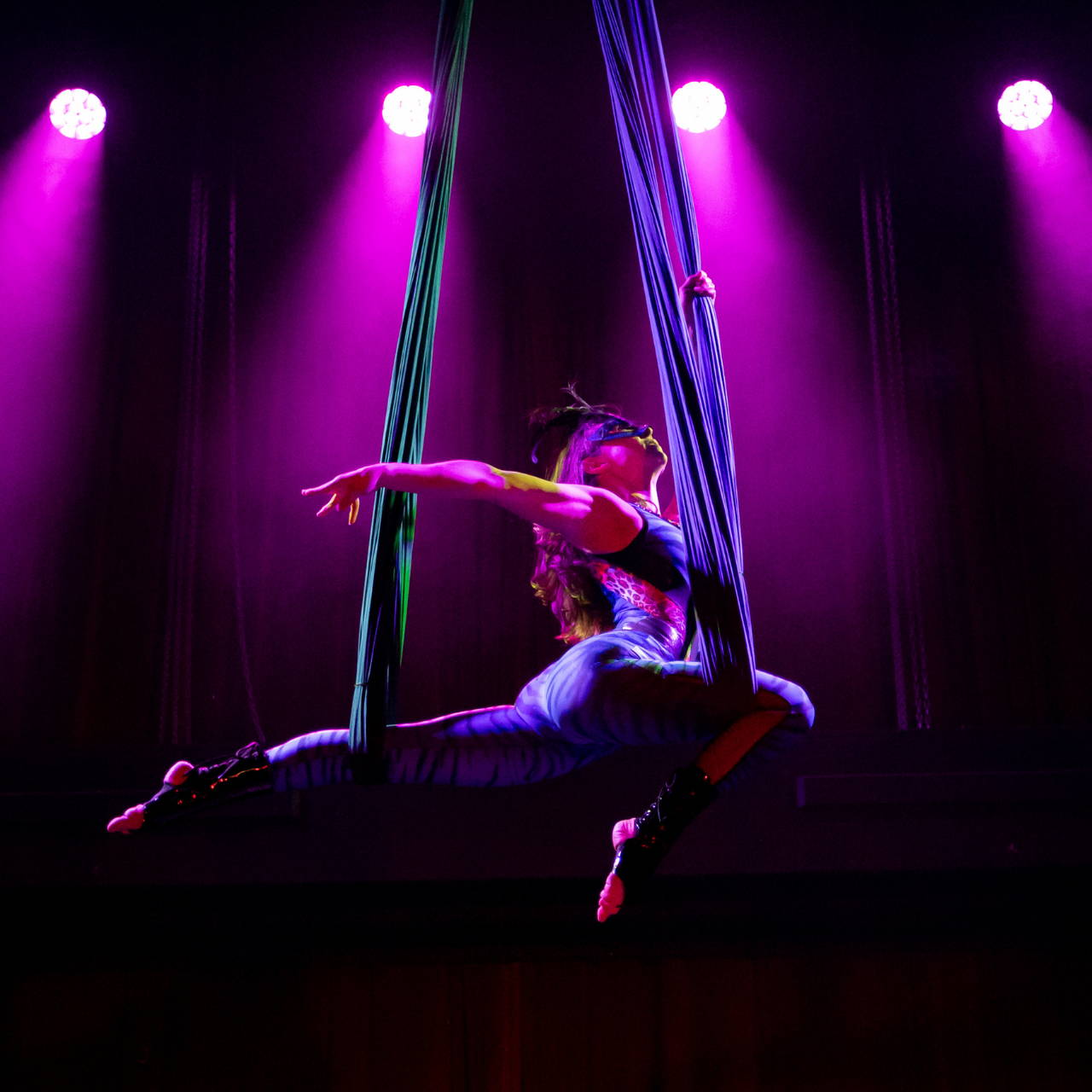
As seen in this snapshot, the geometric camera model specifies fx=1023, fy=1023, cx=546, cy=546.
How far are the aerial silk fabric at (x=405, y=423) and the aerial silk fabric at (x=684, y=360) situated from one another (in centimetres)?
46

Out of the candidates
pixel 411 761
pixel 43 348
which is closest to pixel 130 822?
pixel 411 761

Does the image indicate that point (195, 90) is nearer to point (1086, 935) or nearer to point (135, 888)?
point (135, 888)

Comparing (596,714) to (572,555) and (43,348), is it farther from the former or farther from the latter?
(43,348)

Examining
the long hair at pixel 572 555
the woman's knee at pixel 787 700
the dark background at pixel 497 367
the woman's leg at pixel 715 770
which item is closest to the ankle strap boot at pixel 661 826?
the woman's leg at pixel 715 770

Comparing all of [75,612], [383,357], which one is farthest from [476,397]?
[75,612]

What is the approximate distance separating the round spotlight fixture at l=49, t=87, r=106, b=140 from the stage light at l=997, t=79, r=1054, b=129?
13.1 ft

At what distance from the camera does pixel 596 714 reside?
204cm

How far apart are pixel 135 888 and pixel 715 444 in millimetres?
2180

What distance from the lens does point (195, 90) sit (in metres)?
4.48

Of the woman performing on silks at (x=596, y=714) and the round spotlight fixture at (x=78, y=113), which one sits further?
the round spotlight fixture at (x=78, y=113)

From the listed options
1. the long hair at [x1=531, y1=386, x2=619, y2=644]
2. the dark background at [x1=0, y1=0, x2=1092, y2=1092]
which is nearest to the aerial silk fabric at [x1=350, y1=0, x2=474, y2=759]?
the long hair at [x1=531, y1=386, x2=619, y2=644]

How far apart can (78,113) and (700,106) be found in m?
2.76

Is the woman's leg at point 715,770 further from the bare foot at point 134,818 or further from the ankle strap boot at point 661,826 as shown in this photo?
the bare foot at point 134,818

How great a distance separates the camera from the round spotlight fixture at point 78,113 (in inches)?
177
